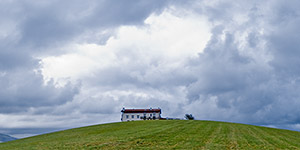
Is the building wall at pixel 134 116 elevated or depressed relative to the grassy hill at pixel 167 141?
elevated

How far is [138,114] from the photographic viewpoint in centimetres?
13950

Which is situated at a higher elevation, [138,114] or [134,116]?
[138,114]

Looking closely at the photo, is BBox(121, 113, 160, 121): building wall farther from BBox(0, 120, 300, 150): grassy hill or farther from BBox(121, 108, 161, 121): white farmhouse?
BBox(0, 120, 300, 150): grassy hill

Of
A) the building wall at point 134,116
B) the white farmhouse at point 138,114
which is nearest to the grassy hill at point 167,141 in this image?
the building wall at point 134,116

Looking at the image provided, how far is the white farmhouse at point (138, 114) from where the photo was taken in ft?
454

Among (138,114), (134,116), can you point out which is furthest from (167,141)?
(138,114)

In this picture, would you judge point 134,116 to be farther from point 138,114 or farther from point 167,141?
point 167,141

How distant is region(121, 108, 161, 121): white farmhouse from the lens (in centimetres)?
13825

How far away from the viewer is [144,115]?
13912 centimetres

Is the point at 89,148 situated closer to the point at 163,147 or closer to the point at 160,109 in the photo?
the point at 163,147

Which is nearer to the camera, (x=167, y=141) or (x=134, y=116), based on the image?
(x=167, y=141)

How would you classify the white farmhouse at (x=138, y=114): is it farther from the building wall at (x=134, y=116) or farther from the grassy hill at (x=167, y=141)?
the grassy hill at (x=167, y=141)

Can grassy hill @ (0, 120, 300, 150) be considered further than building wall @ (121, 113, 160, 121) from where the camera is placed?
No

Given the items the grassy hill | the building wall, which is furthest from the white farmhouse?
the grassy hill
